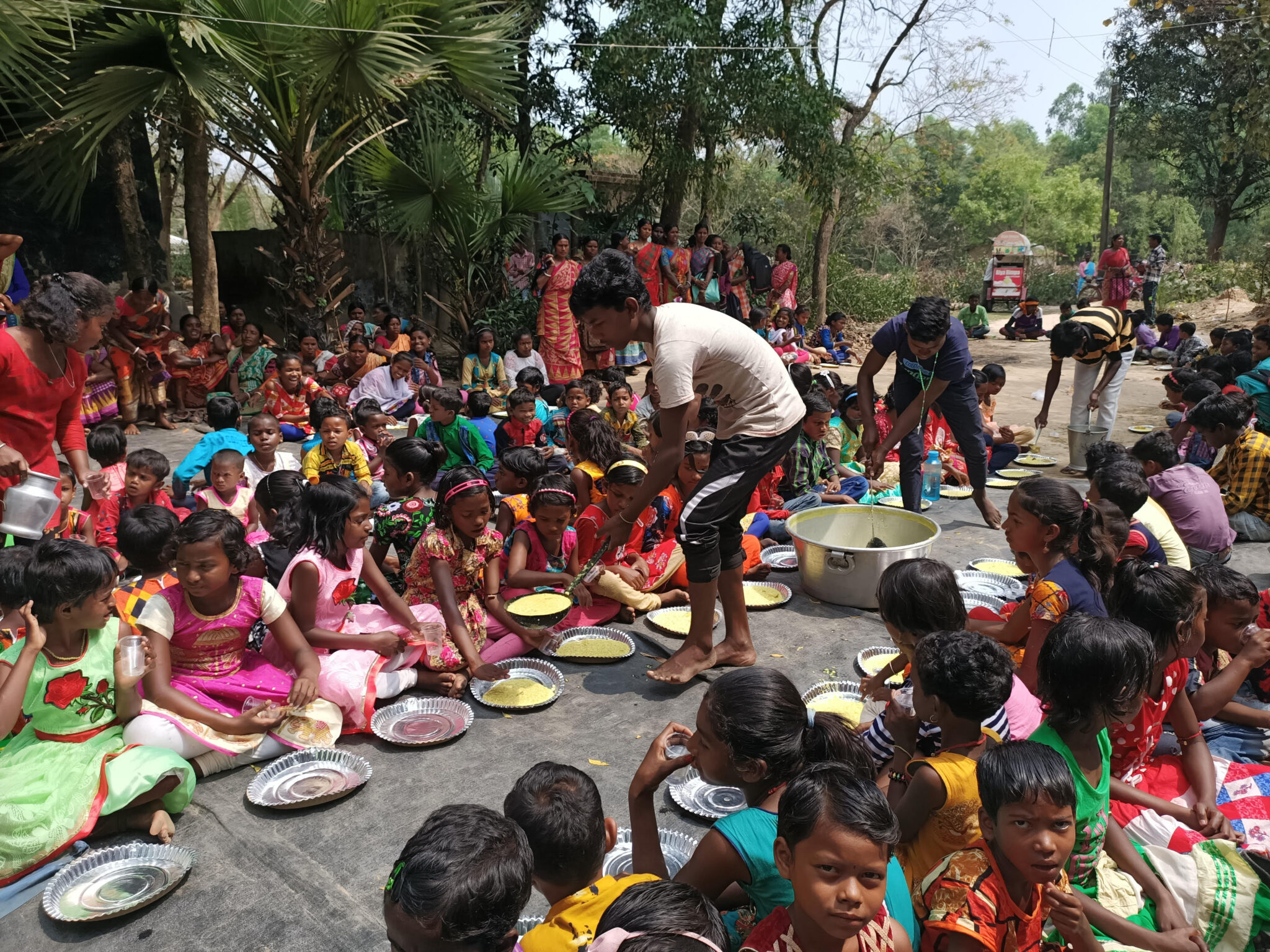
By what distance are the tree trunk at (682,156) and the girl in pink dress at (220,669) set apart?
32.7ft

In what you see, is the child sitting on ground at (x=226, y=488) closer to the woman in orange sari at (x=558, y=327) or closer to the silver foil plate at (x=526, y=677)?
the silver foil plate at (x=526, y=677)

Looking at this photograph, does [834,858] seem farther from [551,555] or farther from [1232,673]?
[551,555]

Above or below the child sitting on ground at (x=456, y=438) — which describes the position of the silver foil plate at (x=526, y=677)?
below

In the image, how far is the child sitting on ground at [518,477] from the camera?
448 cm

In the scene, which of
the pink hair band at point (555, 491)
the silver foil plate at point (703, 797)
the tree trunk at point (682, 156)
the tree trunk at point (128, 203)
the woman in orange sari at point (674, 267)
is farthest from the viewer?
the tree trunk at point (682, 156)

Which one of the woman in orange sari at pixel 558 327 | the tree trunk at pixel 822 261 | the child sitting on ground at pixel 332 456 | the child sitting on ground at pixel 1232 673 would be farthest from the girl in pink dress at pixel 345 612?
the tree trunk at pixel 822 261

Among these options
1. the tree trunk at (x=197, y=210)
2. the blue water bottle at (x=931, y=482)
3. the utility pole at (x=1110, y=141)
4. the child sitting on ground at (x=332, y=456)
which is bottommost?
the blue water bottle at (x=931, y=482)

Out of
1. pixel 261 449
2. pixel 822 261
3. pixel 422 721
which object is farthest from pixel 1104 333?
pixel 822 261

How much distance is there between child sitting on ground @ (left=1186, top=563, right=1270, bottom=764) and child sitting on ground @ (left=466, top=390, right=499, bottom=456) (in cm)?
457

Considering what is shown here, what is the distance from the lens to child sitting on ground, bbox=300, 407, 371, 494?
17.4 ft

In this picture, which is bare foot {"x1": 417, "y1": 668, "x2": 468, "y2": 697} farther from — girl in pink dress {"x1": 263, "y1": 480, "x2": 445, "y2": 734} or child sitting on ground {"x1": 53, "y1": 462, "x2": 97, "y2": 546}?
child sitting on ground {"x1": 53, "y1": 462, "x2": 97, "y2": 546}

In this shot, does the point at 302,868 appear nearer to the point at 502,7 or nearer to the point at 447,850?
the point at 447,850

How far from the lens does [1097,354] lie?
6.98 meters

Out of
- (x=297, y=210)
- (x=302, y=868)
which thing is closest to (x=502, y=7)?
(x=297, y=210)
